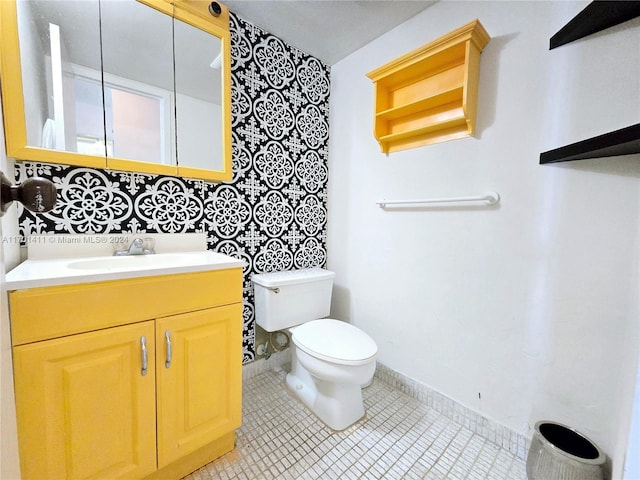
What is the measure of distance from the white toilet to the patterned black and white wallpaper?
203mm

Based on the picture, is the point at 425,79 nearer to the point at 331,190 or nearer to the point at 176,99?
the point at 331,190

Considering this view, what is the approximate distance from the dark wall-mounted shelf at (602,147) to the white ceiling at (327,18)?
3.30ft

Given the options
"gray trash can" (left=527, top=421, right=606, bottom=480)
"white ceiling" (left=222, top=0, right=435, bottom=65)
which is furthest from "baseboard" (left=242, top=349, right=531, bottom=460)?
"white ceiling" (left=222, top=0, right=435, bottom=65)

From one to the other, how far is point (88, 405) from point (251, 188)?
3.86 feet

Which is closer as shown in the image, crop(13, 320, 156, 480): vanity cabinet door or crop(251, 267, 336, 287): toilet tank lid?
crop(13, 320, 156, 480): vanity cabinet door

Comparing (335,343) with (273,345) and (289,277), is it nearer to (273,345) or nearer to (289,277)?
(289,277)

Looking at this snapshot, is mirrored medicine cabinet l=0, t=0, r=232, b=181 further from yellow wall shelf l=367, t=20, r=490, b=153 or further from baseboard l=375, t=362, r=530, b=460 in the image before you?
baseboard l=375, t=362, r=530, b=460

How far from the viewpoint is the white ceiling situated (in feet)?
4.66

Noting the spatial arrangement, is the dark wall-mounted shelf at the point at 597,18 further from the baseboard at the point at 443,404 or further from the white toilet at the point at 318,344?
the baseboard at the point at 443,404

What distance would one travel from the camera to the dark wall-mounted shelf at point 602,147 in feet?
2.47

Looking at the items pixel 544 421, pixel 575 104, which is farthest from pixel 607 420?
pixel 575 104

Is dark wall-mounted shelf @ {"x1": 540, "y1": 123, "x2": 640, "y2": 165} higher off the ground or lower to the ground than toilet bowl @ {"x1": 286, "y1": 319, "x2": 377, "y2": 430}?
higher

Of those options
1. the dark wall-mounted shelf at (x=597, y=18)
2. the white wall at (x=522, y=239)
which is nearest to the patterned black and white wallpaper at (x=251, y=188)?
the white wall at (x=522, y=239)

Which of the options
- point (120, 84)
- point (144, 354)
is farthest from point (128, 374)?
point (120, 84)
